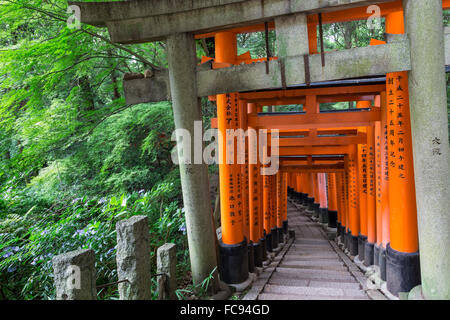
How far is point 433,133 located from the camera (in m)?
3.34

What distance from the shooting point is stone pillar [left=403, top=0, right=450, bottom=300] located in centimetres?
333

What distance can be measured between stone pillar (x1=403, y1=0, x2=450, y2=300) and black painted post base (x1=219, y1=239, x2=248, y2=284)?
2787mm

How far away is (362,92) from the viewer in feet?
21.6

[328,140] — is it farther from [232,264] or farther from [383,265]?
[232,264]

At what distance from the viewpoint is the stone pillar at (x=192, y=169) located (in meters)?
4.16

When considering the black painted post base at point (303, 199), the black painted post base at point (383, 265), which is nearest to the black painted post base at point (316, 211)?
the black painted post base at point (303, 199)

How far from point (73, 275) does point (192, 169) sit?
223 cm

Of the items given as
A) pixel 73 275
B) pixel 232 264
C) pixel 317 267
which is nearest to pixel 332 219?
pixel 317 267

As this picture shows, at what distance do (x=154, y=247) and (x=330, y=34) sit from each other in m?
14.2

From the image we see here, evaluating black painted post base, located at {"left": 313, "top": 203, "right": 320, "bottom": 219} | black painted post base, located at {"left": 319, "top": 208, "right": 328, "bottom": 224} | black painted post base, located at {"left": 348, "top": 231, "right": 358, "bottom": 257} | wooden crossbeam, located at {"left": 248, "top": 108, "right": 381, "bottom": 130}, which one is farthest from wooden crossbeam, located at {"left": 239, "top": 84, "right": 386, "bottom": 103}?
black painted post base, located at {"left": 313, "top": 203, "right": 320, "bottom": 219}

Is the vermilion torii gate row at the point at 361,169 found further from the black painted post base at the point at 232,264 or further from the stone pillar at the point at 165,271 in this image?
the stone pillar at the point at 165,271

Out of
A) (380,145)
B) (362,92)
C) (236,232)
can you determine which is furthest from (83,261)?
(362,92)

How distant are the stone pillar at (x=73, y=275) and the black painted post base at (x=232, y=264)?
10.3ft

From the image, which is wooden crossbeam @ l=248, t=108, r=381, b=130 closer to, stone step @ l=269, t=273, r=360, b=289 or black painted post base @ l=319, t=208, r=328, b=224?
stone step @ l=269, t=273, r=360, b=289
